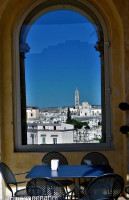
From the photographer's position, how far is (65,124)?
6.92 m

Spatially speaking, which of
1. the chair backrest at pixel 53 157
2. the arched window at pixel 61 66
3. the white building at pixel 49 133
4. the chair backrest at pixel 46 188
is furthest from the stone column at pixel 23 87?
the chair backrest at pixel 46 188

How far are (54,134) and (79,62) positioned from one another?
5.15 feet

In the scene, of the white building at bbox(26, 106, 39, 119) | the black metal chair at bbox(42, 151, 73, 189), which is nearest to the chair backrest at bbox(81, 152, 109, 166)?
the black metal chair at bbox(42, 151, 73, 189)

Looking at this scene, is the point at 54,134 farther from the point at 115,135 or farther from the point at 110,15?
the point at 110,15

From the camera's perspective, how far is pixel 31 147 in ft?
22.1

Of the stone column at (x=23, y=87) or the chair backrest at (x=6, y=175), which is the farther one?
the stone column at (x=23, y=87)

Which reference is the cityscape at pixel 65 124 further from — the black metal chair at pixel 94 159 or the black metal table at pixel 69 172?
the black metal table at pixel 69 172

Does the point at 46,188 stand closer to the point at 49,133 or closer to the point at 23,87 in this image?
the point at 49,133

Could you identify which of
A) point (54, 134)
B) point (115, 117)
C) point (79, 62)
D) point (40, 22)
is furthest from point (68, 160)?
point (40, 22)

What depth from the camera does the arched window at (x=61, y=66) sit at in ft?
22.4

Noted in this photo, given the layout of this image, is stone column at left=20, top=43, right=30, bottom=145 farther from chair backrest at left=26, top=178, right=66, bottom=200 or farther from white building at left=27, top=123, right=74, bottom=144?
chair backrest at left=26, top=178, right=66, bottom=200

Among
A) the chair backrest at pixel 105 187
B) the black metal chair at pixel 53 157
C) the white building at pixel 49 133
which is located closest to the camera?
the chair backrest at pixel 105 187

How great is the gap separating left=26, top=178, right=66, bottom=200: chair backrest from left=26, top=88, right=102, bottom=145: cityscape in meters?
2.34

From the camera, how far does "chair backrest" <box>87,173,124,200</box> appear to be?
4270 mm
